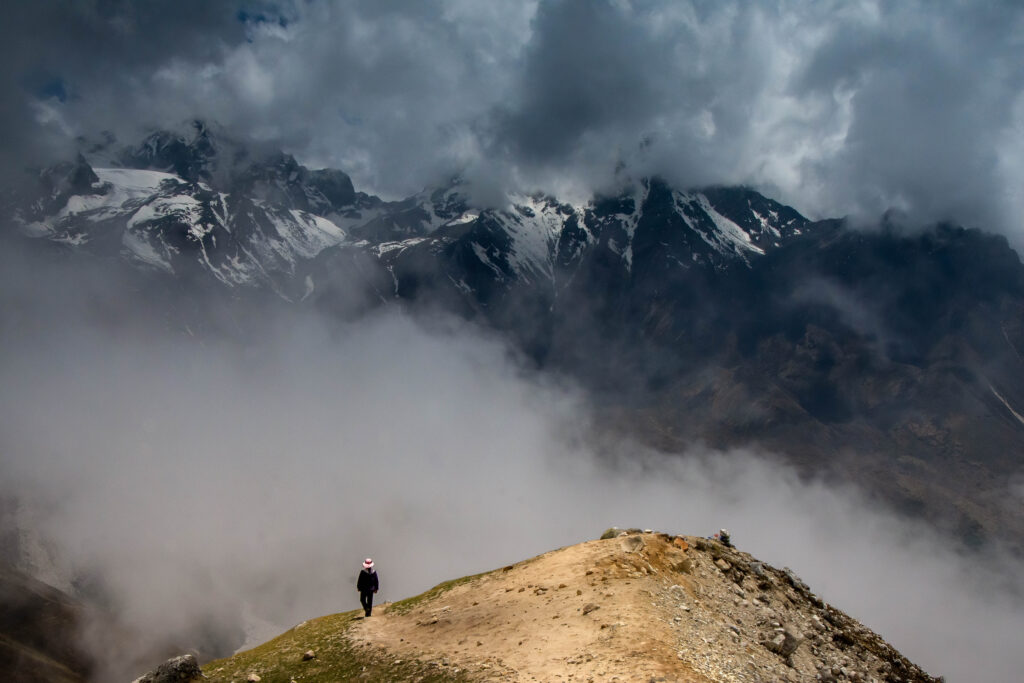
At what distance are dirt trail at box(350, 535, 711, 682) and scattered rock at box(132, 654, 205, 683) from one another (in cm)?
968

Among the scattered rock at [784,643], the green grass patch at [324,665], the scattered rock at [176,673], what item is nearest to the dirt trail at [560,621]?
the green grass patch at [324,665]

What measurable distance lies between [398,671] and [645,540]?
1780 cm

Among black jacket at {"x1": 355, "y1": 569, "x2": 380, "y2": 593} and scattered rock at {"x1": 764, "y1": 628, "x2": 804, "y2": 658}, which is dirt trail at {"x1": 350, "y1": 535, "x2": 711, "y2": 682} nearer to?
black jacket at {"x1": 355, "y1": 569, "x2": 380, "y2": 593}

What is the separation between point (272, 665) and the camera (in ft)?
127

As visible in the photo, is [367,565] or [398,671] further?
[367,565]

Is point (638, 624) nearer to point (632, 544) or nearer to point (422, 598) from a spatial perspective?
point (632, 544)

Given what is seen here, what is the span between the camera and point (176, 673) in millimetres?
35906

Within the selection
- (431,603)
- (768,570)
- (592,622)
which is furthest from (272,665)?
(768,570)

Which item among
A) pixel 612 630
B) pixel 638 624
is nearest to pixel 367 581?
pixel 612 630

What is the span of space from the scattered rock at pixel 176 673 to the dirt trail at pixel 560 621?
31.8 feet

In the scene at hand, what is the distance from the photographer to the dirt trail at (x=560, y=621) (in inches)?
1204

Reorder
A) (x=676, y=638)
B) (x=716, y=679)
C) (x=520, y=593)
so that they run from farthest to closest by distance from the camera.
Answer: (x=520, y=593) < (x=676, y=638) < (x=716, y=679)

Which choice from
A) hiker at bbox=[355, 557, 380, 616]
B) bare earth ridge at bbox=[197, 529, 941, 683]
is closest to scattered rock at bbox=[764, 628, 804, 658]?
bare earth ridge at bbox=[197, 529, 941, 683]

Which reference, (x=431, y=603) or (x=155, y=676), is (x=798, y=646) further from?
(x=155, y=676)
